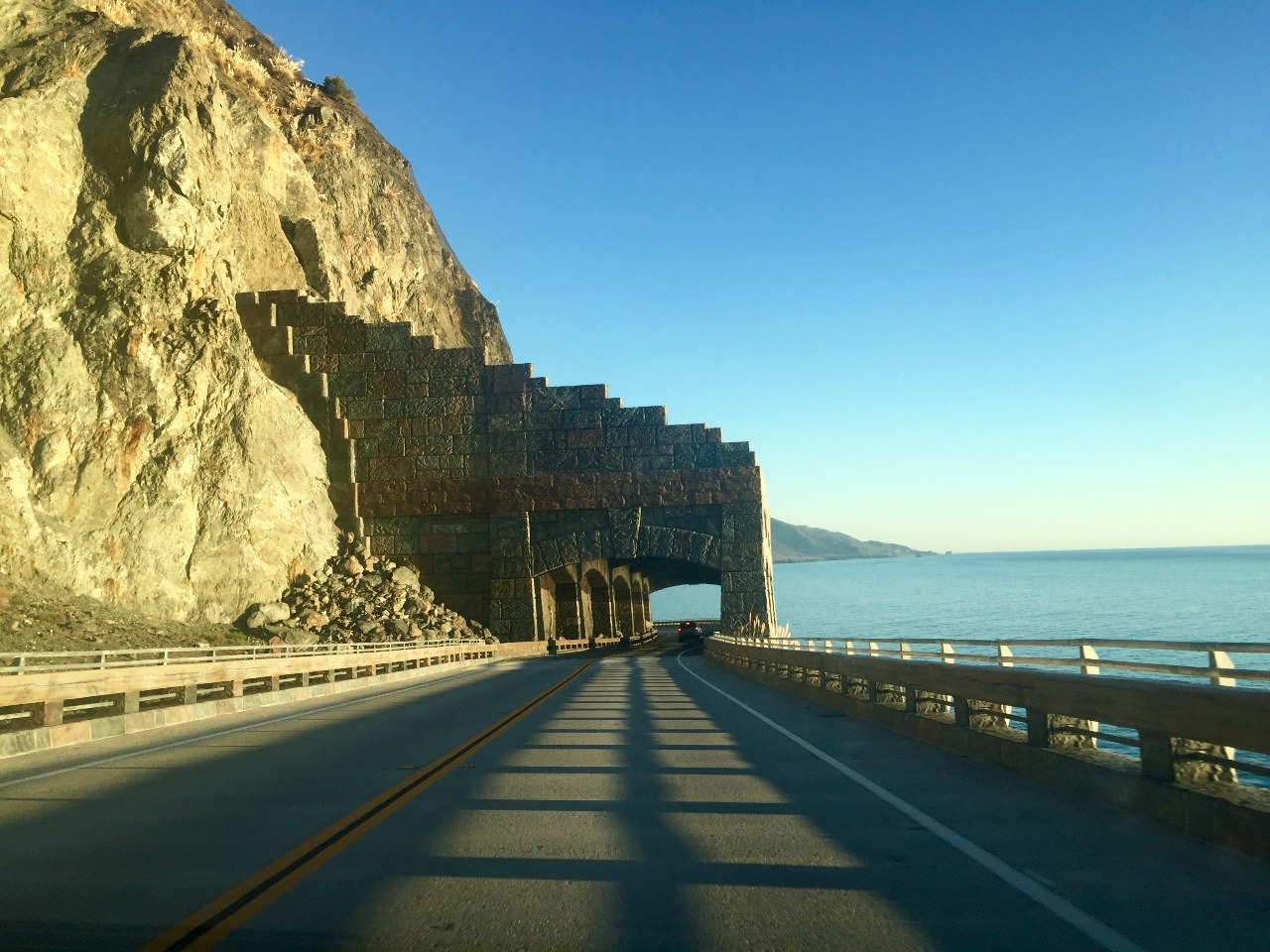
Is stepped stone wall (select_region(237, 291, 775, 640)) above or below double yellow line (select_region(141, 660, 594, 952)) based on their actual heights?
above

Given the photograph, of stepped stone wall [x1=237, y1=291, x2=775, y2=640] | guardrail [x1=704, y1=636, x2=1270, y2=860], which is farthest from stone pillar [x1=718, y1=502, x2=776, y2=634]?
guardrail [x1=704, y1=636, x2=1270, y2=860]

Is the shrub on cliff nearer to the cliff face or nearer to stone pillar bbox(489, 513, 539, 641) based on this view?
the cliff face

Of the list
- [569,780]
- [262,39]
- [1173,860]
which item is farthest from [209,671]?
[262,39]

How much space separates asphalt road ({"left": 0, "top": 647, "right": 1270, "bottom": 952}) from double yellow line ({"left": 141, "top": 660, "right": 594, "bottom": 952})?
0.08 feet

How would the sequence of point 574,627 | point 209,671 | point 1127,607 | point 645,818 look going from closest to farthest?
point 645,818
point 209,671
point 574,627
point 1127,607

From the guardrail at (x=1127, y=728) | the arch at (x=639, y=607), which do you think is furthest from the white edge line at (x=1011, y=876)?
the arch at (x=639, y=607)

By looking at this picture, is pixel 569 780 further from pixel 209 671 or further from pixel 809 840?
pixel 209 671

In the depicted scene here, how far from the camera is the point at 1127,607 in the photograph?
110938 millimetres

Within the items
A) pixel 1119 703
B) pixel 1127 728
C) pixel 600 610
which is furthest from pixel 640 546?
pixel 1119 703

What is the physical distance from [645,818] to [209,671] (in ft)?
47.0

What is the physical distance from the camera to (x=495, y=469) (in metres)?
60.9

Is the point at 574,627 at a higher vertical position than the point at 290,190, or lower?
lower

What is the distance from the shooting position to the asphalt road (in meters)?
5.60

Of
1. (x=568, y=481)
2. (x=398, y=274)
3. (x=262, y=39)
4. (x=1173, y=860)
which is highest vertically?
(x=262, y=39)
